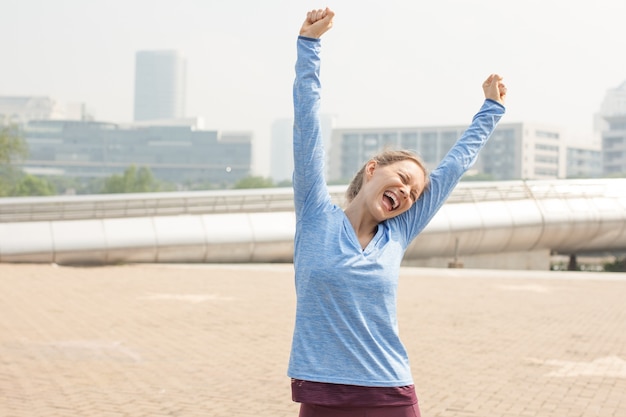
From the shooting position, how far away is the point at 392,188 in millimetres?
2676

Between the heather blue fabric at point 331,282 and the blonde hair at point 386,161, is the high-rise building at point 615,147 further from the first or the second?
the heather blue fabric at point 331,282

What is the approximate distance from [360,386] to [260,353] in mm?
7676

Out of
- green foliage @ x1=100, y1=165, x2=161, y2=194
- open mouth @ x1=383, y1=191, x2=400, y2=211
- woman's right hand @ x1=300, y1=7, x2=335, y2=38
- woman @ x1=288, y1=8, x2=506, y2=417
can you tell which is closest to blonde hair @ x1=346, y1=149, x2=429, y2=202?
woman @ x1=288, y1=8, x2=506, y2=417

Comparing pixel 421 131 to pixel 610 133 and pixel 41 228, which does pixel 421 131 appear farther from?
pixel 41 228

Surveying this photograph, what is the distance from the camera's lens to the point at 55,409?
6.93 metres

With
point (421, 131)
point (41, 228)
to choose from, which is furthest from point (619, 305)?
point (421, 131)

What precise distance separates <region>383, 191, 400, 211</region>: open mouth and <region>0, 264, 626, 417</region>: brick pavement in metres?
4.50

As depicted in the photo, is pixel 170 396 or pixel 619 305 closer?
pixel 170 396

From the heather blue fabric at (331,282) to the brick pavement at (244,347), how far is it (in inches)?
177

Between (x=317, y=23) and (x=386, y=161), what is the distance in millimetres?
450

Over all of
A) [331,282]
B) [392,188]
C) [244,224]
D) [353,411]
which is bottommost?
[244,224]

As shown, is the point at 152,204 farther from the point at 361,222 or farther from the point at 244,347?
the point at 361,222

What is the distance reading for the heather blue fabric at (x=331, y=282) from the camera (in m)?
2.50

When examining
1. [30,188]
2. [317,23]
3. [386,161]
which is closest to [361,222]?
[386,161]
